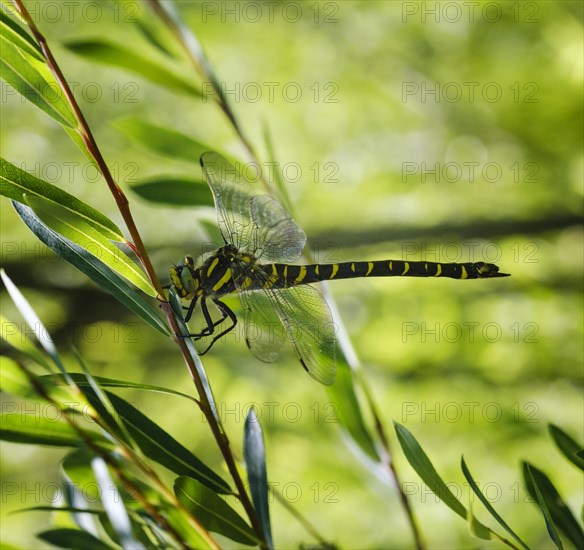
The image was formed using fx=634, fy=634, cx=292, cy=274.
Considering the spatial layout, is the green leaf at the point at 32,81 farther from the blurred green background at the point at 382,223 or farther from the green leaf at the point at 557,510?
the blurred green background at the point at 382,223

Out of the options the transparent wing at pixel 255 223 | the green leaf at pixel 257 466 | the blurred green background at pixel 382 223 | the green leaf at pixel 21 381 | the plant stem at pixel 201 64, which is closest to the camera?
the green leaf at pixel 21 381

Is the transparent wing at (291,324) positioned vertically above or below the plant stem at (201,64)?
below

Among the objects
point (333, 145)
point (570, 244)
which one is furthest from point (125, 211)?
point (570, 244)

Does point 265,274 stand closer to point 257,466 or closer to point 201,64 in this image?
point 201,64

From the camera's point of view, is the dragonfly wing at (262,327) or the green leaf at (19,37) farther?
the dragonfly wing at (262,327)

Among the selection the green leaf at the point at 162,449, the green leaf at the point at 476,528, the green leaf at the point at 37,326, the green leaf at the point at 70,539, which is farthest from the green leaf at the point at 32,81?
the green leaf at the point at 476,528

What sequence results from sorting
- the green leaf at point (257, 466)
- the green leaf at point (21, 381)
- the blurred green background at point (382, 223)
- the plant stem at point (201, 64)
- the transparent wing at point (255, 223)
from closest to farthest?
the green leaf at point (21, 381)
the green leaf at point (257, 466)
the plant stem at point (201, 64)
the transparent wing at point (255, 223)
the blurred green background at point (382, 223)
